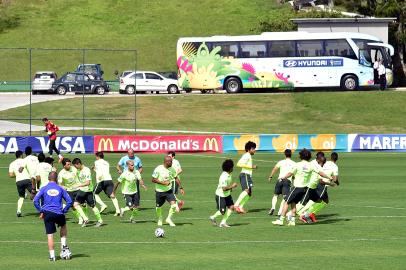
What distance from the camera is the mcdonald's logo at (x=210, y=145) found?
167 ft

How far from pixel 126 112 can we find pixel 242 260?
136ft

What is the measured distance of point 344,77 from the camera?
6806 centimetres

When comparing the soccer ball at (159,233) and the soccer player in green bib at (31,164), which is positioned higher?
the soccer player in green bib at (31,164)

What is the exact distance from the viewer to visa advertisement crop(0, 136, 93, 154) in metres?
49.7

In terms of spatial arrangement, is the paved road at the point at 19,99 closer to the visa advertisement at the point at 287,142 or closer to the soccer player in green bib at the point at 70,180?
the visa advertisement at the point at 287,142

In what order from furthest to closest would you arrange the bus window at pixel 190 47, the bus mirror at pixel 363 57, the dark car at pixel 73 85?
1. the dark car at pixel 73 85
2. the bus window at pixel 190 47
3. the bus mirror at pixel 363 57

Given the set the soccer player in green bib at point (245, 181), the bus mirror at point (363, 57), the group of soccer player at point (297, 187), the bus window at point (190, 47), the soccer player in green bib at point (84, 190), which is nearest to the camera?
the group of soccer player at point (297, 187)

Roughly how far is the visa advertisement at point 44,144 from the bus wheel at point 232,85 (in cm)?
2063

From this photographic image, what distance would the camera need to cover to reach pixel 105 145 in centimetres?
5034

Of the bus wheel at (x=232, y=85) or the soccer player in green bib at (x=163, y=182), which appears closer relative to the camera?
the soccer player in green bib at (x=163, y=182)

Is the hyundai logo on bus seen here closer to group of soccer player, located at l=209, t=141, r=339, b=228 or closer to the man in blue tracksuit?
group of soccer player, located at l=209, t=141, r=339, b=228

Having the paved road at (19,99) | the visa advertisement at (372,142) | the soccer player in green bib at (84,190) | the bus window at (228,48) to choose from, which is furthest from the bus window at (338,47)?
the soccer player in green bib at (84,190)

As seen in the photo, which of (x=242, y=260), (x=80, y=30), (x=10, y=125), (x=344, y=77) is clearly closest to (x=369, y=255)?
(x=242, y=260)

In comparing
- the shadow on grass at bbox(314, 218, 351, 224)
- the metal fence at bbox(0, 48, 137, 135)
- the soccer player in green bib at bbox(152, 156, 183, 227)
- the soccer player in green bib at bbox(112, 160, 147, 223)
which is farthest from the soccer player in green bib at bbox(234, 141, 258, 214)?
the metal fence at bbox(0, 48, 137, 135)
